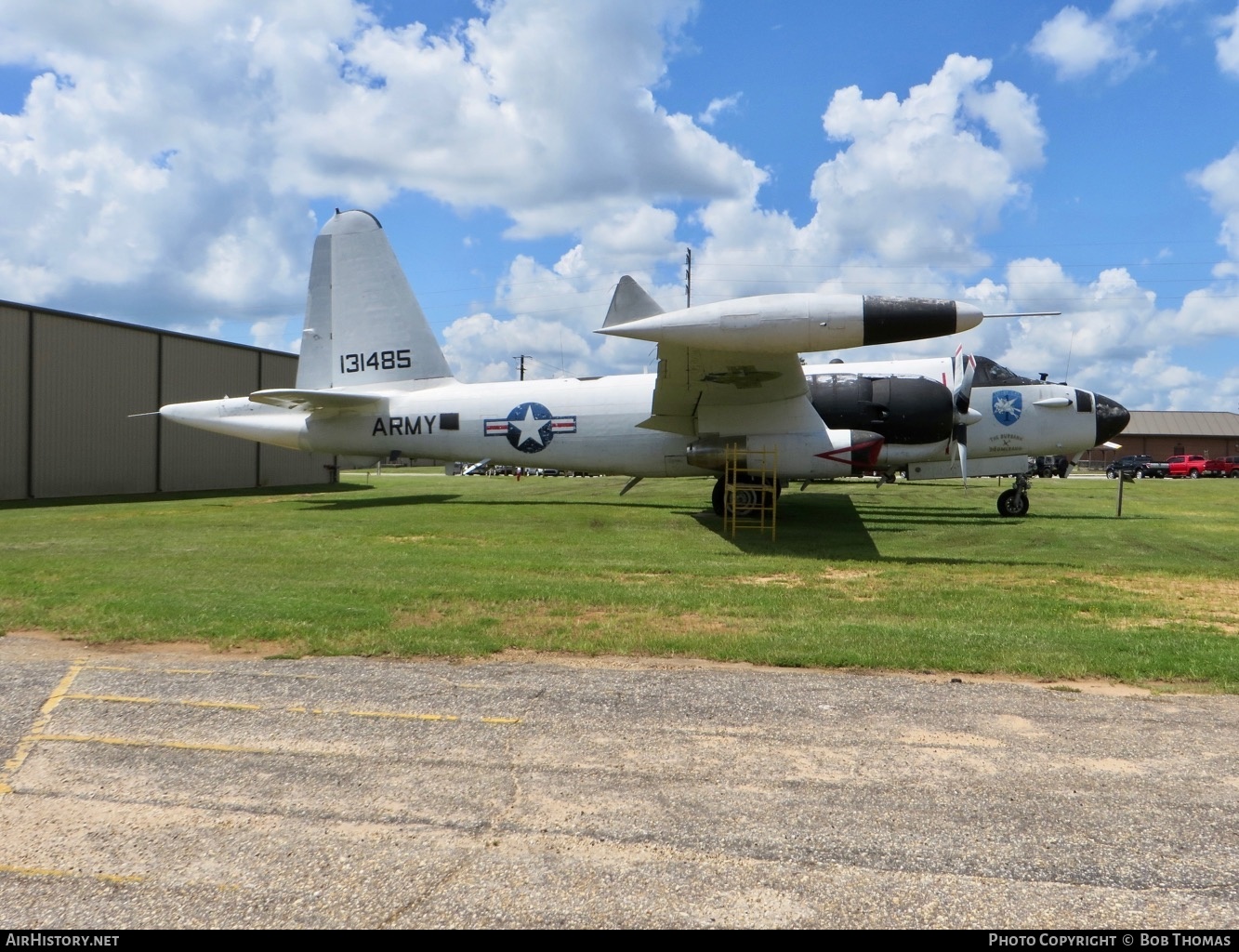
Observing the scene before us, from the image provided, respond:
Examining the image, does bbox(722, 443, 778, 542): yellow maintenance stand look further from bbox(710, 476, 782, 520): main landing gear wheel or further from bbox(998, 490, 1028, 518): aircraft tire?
bbox(998, 490, 1028, 518): aircraft tire

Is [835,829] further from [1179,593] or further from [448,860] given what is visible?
[1179,593]

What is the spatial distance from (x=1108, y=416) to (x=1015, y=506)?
9.26 feet

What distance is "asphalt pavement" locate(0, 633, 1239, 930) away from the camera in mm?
3162

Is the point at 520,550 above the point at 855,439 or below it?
below

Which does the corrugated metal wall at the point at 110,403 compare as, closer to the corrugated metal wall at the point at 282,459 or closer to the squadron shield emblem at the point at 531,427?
the corrugated metal wall at the point at 282,459

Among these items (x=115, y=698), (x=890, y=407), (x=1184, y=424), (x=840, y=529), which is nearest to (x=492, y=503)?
(x=840, y=529)

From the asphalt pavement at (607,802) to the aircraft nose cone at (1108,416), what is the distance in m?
15.4

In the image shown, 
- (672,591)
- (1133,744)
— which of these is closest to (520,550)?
(672,591)

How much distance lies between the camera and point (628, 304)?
12656 mm

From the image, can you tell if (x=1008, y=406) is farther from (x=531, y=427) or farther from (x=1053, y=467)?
(x=1053, y=467)

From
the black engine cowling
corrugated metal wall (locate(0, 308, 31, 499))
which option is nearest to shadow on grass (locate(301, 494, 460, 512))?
corrugated metal wall (locate(0, 308, 31, 499))

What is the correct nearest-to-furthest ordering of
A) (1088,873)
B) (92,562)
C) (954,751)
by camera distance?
(1088,873), (954,751), (92,562)

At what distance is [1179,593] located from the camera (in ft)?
34.0
